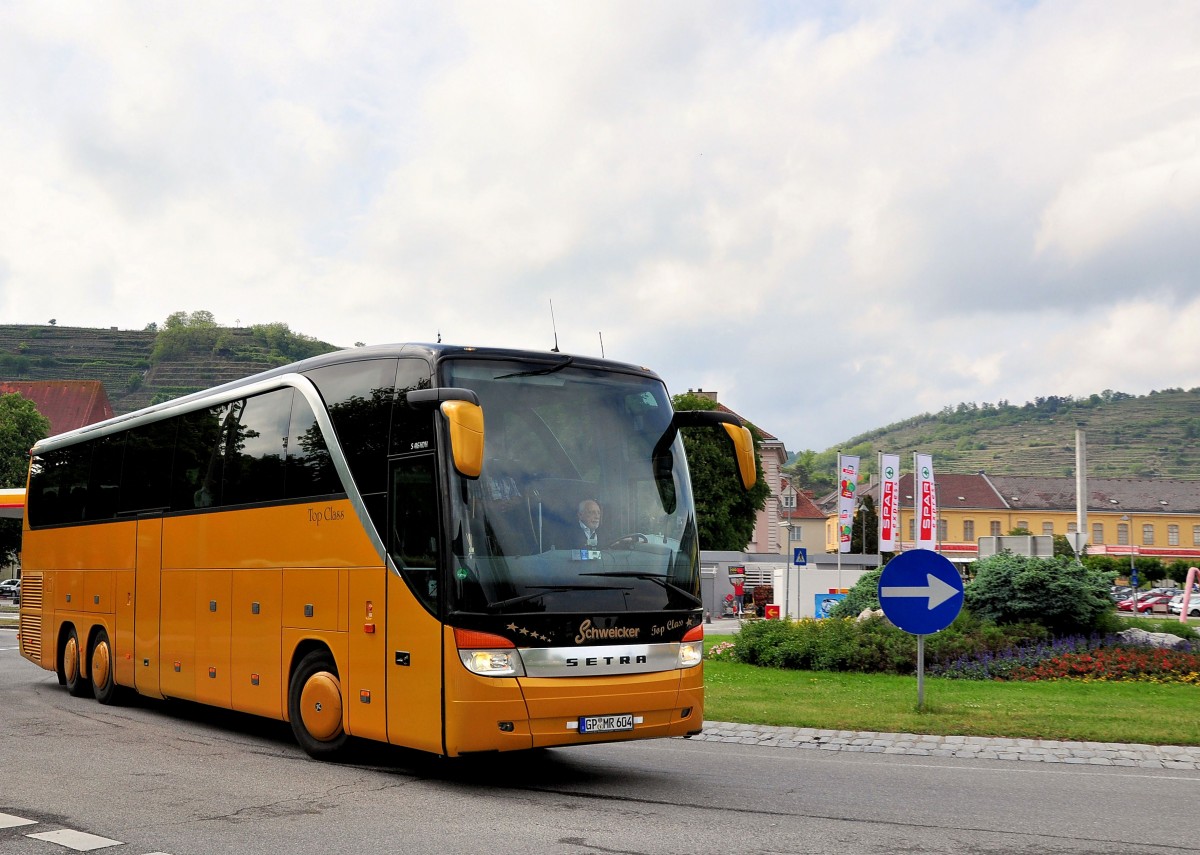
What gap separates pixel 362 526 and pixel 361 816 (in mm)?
2789

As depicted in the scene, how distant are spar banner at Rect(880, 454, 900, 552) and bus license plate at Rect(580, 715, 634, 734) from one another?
124ft

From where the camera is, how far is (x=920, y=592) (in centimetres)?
1411

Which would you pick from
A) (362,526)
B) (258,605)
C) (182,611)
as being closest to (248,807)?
(362,526)

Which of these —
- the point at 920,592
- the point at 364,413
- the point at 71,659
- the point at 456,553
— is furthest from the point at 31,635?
the point at 920,592

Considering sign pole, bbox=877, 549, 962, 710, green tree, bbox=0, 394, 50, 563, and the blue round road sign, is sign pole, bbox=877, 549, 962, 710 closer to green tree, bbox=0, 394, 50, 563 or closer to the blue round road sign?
the blue round road sign

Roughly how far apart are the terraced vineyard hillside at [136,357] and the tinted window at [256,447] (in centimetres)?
11226

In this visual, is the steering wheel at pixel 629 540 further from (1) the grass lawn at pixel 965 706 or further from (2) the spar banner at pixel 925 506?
(2) the spar banner at pixel 925 506

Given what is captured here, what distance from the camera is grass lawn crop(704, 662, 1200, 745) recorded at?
518 inches

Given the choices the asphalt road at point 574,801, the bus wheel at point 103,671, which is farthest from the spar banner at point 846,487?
the asphalt road at point 574,801

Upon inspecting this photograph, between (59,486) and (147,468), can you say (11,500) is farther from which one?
(147,468)

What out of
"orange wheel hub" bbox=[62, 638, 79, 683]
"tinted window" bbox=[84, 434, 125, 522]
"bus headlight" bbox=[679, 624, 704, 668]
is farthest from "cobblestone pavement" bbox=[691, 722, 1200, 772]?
"orange wheel hub" bbox=[62, 638, 79, 683]

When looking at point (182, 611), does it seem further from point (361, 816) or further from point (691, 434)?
point (691, 434)

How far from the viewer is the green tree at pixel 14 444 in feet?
206

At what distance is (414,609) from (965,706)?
27.2ft
